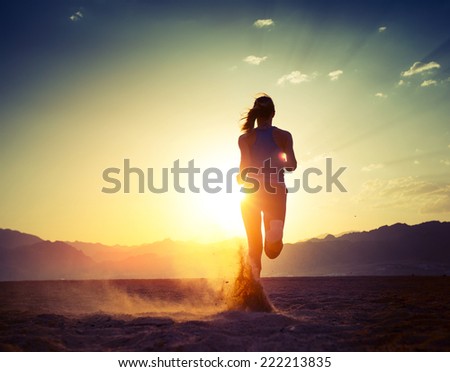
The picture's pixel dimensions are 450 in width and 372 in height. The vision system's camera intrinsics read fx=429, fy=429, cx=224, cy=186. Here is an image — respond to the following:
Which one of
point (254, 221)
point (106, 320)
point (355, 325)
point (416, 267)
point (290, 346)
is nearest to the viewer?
point (290, 346)

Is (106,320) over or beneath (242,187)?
beneath

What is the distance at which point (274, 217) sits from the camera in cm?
611

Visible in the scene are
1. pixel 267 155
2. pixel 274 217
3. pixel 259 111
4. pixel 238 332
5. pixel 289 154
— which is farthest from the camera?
pixel 259 111

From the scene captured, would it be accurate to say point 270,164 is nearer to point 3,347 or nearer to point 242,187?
point 242,187

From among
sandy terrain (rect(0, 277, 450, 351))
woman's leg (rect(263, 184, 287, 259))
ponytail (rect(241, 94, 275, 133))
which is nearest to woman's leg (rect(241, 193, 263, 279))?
woman's leg (rect(263, 184, 287, 259))

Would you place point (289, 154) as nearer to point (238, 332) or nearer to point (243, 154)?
point (243, 154)

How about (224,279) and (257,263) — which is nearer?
(257,263)

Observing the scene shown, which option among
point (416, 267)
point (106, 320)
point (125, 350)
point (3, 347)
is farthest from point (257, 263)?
point (416, 267)

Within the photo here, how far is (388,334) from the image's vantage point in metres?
4.25

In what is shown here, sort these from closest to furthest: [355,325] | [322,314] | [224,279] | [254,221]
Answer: [355,325] → [322,314] → [254,221] → [224,279]

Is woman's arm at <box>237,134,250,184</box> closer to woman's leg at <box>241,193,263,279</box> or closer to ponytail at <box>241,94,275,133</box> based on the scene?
ponytail at <box>241,94,275,133</box>

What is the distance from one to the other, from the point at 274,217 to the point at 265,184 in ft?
1.61

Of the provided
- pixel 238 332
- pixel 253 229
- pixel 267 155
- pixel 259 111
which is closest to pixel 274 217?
pixel 253 229

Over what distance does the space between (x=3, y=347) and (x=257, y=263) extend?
137 inches
